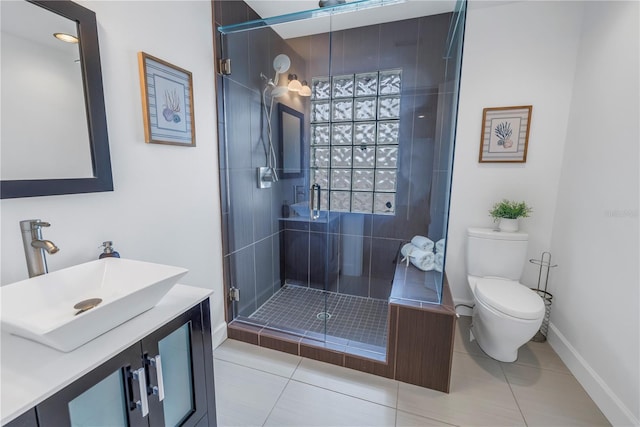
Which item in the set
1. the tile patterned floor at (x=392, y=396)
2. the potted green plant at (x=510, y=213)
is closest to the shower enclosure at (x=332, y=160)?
the tile patterned floor at (x=392, y=396)

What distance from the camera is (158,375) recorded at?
3.08 feet

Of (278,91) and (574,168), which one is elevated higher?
(278,91)

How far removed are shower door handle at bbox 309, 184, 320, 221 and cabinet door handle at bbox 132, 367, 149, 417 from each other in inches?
74.5

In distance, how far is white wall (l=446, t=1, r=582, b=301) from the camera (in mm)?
2082

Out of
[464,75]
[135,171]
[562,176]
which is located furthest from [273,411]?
[464,75]

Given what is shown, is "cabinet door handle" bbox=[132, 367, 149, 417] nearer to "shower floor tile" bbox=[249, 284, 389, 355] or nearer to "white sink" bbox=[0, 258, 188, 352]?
"white sink" bbox=[0, 258, 188, 352]

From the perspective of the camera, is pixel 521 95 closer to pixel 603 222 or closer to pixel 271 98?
pixel 603 222

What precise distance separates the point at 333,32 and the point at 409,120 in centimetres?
101

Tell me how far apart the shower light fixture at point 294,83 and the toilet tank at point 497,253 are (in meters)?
1.99

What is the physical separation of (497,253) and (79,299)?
2.57 m

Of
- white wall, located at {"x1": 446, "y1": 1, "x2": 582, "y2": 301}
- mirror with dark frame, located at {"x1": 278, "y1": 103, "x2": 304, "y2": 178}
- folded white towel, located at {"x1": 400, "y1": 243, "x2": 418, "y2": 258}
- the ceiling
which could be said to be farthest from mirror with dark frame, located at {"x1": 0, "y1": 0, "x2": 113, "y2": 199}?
white wall, located at {"x1": 446, "y1": 1, "x2": 582, "y2": 301}

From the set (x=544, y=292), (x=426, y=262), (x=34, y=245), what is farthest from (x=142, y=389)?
(x=544, y=292)

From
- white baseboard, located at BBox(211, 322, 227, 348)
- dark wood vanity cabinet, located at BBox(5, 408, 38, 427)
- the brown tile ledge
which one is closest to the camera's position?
dark wood vanity cabinet, located at BBox(5, 408, 38, 427)

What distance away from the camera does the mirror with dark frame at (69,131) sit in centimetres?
95
